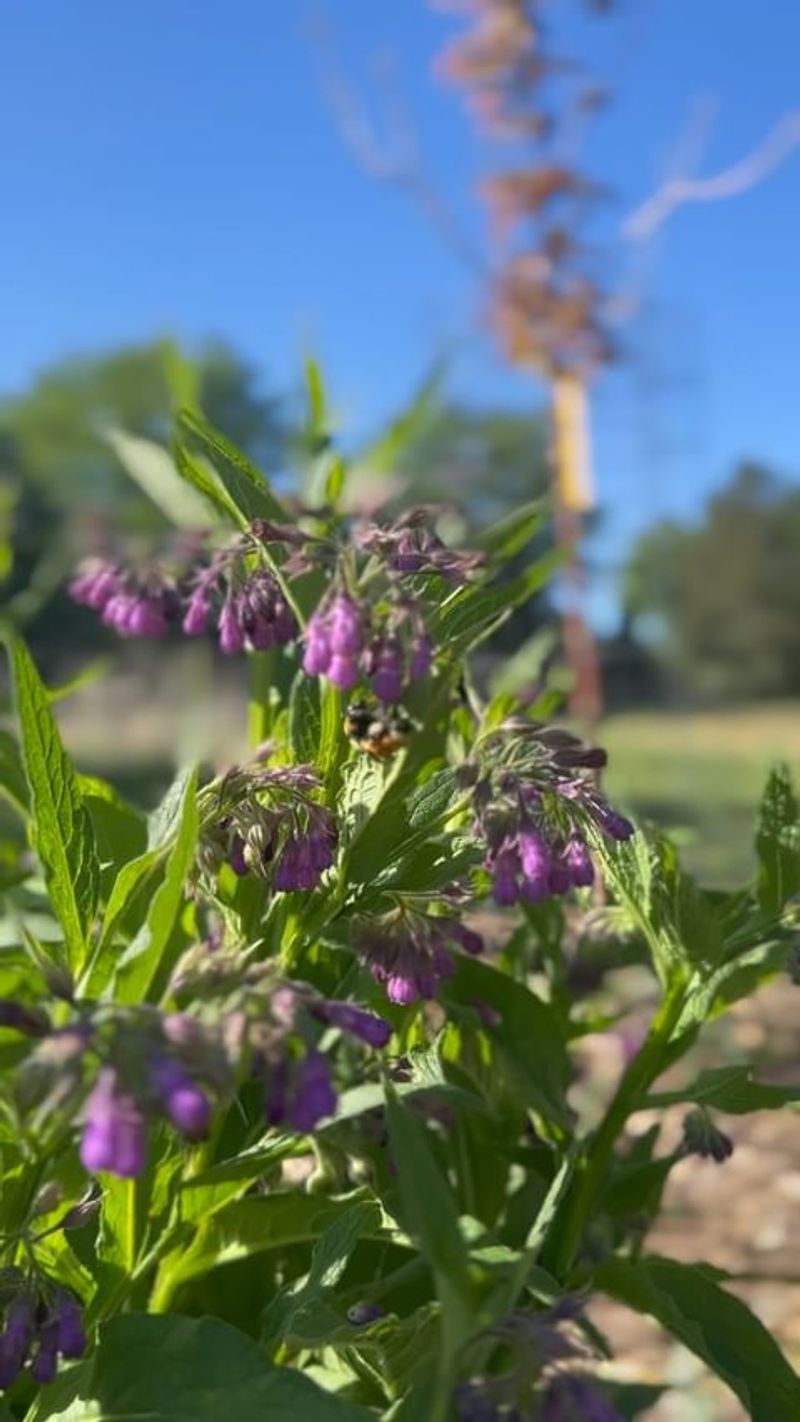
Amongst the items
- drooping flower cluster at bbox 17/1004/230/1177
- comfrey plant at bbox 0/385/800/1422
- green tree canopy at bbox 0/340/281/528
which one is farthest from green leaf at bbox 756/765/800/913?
green tree canopy at bbox 0/340/281/528

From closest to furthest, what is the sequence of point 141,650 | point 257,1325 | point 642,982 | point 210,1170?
point 210,1170
point 257,1325
point 642,982
point 141,650

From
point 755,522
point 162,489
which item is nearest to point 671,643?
point 755,522

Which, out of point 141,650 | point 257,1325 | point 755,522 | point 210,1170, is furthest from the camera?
point 755,522

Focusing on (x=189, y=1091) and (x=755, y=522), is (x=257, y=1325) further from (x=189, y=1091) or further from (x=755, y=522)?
(x=755, y=522)

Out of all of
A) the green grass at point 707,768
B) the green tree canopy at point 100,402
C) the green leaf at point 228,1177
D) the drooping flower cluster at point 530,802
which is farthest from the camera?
the green tree canopy at point 100,402

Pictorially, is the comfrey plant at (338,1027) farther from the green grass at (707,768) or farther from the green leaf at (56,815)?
the green grass at (707,768)

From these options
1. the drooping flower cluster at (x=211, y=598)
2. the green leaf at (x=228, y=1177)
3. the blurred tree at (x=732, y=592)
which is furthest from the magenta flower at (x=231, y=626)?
the blurred tree at (x=732, y=592)

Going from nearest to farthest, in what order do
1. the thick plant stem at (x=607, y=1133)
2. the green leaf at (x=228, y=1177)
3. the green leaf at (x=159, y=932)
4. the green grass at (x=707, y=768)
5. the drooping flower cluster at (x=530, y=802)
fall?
the green leaf at (x=159, y=932), the drooping flower cluster at (x=530, y=802), the green leaf at (x=228, y=1177), the thick plant stem at (x=607, y=1133), the green grass at (x=707, y=768)

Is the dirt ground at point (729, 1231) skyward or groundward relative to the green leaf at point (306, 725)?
groundward
